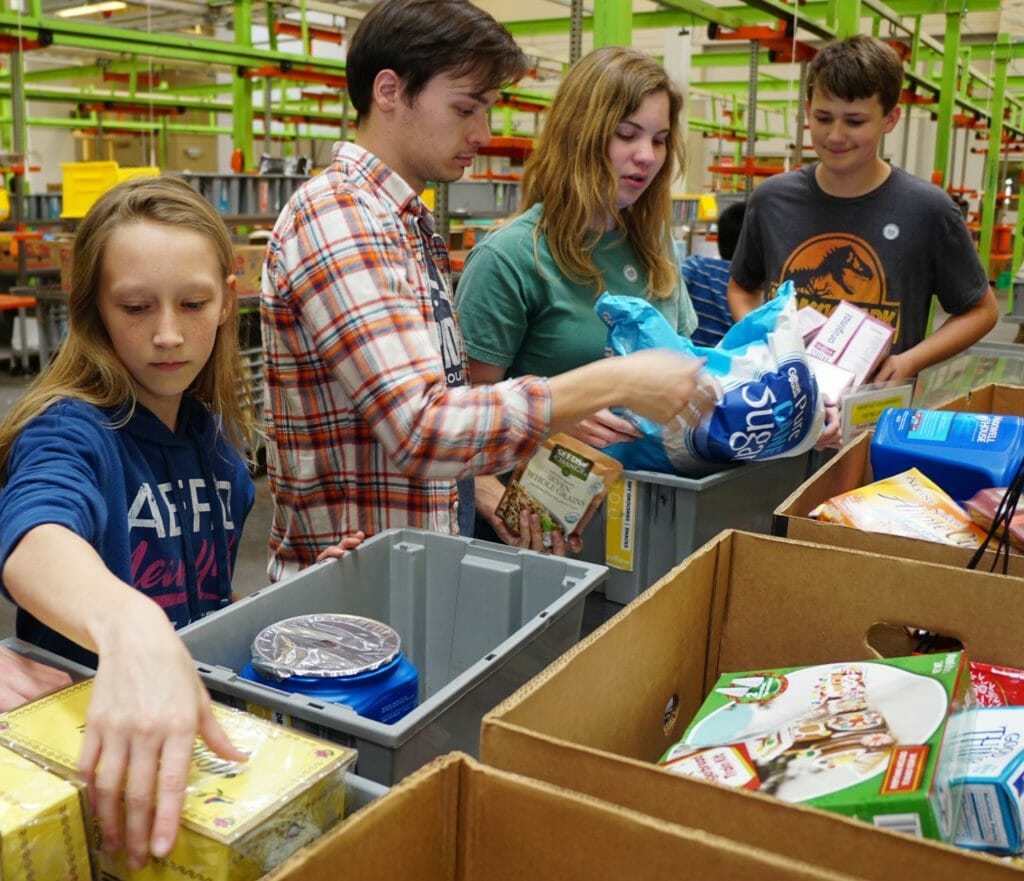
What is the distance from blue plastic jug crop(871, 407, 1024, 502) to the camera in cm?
142

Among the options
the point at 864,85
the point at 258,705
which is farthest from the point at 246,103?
the point at 258,705

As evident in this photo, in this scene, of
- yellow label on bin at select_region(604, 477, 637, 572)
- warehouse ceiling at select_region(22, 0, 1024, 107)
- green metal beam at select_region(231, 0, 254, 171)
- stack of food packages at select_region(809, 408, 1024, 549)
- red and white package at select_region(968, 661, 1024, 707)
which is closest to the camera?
red and white package at select_region(968, 661, 1024, 707)

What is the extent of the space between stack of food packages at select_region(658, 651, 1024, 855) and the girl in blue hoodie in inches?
17.4

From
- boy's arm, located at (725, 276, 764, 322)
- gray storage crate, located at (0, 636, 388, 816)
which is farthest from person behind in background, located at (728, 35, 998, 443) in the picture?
gray storage crate, located at (0, 636, 388, 816)

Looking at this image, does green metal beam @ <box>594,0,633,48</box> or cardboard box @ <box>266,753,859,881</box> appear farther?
green metal beam @ <box>594,0,633,48</box>

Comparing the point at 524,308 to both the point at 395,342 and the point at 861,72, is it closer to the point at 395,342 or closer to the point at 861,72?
the point at 395,342

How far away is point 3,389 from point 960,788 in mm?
6855

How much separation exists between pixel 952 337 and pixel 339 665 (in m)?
1.89

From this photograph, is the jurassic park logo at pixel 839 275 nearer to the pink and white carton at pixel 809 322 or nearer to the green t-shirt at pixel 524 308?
the pink and white carton at pixel 809 322

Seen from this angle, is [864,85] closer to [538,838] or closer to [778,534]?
[778,534]

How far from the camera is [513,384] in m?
1.21

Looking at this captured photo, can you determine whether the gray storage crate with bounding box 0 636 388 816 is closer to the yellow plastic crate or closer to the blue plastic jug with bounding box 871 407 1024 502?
the blue plastic jug with bounding box 871 407 1024 502

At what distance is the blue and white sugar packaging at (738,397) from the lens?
1396mm

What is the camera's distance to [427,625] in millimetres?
1265
